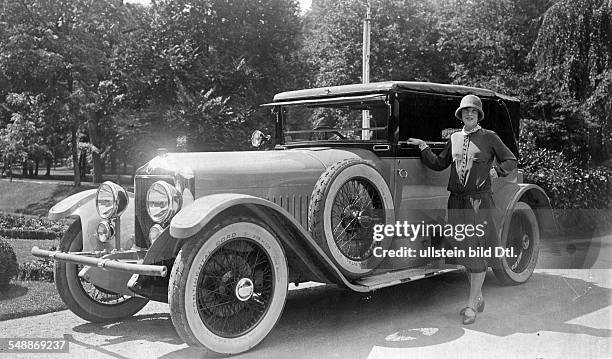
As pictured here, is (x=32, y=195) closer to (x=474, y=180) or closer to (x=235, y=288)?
(x=235, y=288)

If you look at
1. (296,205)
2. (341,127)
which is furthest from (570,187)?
(296,205)

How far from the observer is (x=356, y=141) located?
5965 mm

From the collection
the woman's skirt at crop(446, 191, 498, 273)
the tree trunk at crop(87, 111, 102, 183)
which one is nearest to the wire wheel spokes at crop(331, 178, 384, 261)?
the woman's skirt at crop(446, 191, 498, 273)

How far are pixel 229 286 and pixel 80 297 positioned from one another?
5.51 feet

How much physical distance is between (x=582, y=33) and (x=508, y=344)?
9.11 meters

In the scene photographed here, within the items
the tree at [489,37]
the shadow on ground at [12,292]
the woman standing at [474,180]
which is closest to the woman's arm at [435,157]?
the woman standing at [474,180]

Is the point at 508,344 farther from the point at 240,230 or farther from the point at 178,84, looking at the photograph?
the point at 178,84

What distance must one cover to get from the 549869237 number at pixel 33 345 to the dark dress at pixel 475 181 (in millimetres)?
3353

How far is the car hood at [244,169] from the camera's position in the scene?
4699 mm

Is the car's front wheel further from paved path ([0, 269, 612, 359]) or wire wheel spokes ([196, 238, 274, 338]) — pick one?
paved path ([0, 269, 612, 359])

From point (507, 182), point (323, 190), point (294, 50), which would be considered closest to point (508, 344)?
point (323, 190)

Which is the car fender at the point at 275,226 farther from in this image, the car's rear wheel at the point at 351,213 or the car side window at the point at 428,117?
the car side window at the point at 428,117

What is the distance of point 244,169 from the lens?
16.1 feet

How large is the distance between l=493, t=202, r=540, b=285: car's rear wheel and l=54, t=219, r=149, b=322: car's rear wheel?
12.4 ft
